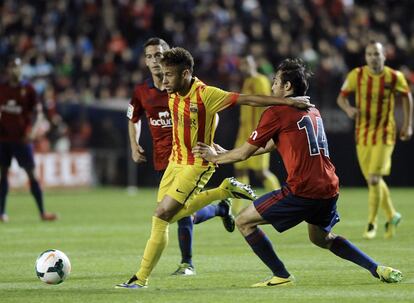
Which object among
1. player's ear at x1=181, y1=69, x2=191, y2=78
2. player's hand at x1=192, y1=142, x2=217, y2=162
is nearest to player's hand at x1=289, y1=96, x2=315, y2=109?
player's hand at x1=192, y1=142, x2=217, y2=162

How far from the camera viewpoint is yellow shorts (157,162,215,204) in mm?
8812

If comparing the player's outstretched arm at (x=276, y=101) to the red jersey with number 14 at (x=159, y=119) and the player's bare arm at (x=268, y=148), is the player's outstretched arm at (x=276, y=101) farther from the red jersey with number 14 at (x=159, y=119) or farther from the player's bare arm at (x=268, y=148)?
the red jersey with number 14 at (x=159, y=119)

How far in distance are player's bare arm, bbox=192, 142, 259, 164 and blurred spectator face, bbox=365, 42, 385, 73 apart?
4.97 m

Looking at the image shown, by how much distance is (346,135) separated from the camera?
2353cm

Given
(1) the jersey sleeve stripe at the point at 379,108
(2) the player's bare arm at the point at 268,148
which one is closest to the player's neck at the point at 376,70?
(1) the jersey sleeve stripe at the point at 379,108

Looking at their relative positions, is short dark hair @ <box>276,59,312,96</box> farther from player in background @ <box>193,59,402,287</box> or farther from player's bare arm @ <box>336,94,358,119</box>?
player's bare arm @ <box>336,94,358,119</box>

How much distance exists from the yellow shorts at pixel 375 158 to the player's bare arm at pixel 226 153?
5.20m

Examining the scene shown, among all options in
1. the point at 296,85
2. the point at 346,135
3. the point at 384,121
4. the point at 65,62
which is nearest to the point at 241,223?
the point at 296,85

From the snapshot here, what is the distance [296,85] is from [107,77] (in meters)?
18.6

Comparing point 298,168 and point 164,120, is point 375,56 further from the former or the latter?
point 298,168

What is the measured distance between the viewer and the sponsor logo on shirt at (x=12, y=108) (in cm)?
1633

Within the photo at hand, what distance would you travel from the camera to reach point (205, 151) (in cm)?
849

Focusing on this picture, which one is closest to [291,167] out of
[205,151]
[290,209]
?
[290,209]

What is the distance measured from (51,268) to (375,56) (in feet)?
19.1
